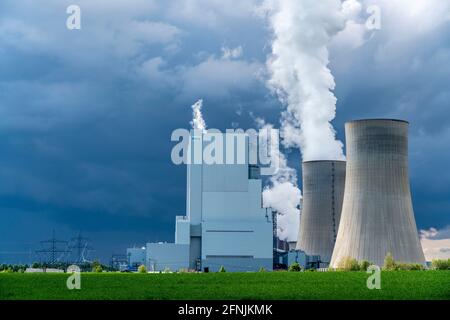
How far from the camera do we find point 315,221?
50.3 meters

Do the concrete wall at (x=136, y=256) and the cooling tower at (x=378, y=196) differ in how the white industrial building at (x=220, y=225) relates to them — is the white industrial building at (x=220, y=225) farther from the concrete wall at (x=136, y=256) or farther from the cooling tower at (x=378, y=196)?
the cooling tower at (x=378, y=196)

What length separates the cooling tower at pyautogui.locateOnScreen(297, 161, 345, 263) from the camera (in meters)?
49.3

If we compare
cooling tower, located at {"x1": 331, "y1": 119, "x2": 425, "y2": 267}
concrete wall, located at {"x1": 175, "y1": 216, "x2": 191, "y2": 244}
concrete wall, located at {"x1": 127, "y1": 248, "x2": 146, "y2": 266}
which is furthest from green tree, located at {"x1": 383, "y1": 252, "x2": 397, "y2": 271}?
concrete wall, located at {"x1": 127, "y1": 248, "x2": 146, "y2": 266}

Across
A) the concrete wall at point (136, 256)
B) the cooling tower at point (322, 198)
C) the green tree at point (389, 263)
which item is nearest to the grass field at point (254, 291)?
the green tree at point (389, 263)

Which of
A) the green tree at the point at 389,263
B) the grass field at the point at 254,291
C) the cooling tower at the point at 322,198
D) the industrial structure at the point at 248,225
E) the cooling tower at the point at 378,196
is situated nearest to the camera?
the grass field at the point at 254,291

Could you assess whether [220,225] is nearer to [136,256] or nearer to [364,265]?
[136,256]

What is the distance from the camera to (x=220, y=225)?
5419cm

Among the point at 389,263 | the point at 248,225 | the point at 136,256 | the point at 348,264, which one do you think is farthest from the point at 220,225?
the point at 389,263

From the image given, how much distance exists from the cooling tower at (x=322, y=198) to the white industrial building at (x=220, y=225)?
446 centimetres

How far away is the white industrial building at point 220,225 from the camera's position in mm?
53781

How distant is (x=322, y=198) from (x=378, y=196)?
1123cm

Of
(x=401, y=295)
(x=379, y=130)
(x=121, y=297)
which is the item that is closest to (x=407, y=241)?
(x=379, y=130)
